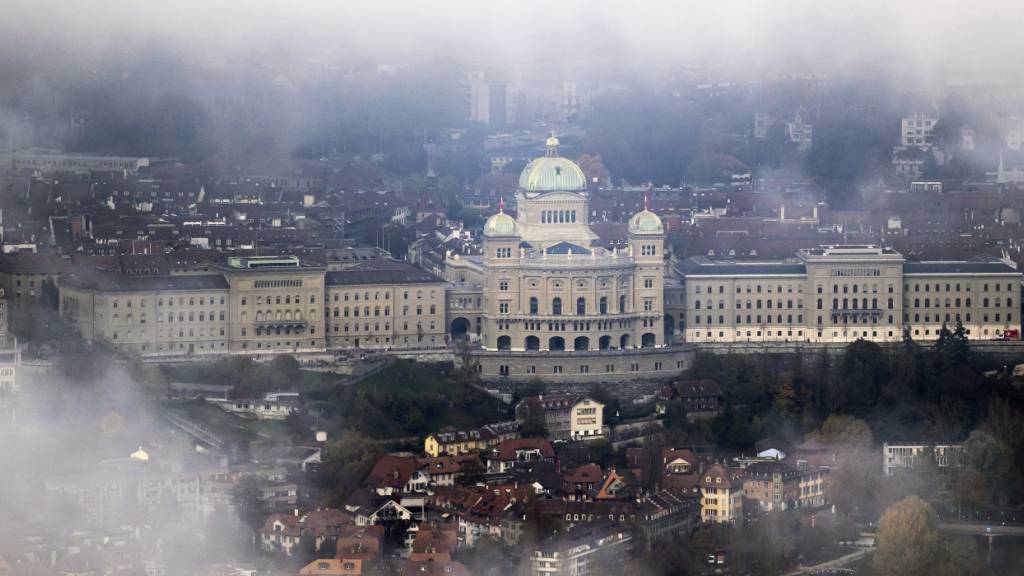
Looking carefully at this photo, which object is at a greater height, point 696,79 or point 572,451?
point 696,79

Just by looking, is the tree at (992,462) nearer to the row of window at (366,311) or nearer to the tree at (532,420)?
the tree at (532,420)

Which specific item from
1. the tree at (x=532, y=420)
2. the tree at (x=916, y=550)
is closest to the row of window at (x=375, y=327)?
the tree at (x=532, y=420)

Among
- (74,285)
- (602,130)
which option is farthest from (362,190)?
(74,285)

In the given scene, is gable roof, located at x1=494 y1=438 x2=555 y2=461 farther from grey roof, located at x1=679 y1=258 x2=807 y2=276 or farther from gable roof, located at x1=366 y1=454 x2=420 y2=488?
grey roof, located at x1=679 y1=258 x2=807 y2=276

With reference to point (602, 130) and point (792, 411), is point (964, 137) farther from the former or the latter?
point (792, 411)

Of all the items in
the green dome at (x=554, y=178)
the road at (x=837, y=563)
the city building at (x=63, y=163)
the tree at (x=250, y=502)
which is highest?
the city building at (x=63, y=163)

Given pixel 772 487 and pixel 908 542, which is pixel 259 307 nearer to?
pixel 772 487
